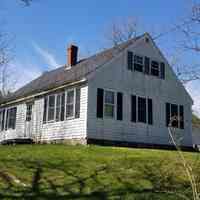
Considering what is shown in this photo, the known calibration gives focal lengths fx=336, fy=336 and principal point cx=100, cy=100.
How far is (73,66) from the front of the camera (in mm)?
22000

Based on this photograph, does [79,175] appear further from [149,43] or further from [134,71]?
[149,43]

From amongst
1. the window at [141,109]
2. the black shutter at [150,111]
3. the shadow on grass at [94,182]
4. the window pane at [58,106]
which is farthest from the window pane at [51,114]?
the shadow on grass at [94,182]

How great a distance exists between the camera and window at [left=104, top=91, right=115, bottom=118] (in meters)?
17.1

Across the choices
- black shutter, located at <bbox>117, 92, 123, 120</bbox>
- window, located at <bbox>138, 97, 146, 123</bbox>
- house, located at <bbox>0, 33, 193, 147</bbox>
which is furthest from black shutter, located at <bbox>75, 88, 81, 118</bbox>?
window, located at <bbox>138, 97, 146, 123</bbox>

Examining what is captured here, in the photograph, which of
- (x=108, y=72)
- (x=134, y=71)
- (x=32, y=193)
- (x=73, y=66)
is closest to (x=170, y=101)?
(x=134, y=71)

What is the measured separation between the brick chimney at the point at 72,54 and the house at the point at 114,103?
83 millimetres

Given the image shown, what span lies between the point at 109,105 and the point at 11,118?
870 centimetres

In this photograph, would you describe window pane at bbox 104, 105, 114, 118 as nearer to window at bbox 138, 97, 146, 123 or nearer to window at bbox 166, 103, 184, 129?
window at bbox 138, 97, 146, 123

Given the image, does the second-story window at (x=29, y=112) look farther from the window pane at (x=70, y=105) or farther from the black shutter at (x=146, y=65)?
the black shutter at (x=146, y=65)

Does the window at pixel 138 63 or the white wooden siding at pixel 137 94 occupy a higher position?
the window at pixel 138 63

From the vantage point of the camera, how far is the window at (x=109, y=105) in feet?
56.0

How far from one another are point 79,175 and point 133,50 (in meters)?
11.4

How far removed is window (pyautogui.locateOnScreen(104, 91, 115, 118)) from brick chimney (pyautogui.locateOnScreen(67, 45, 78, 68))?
5315 millimetres

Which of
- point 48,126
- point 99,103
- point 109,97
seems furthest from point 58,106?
point 109,97
